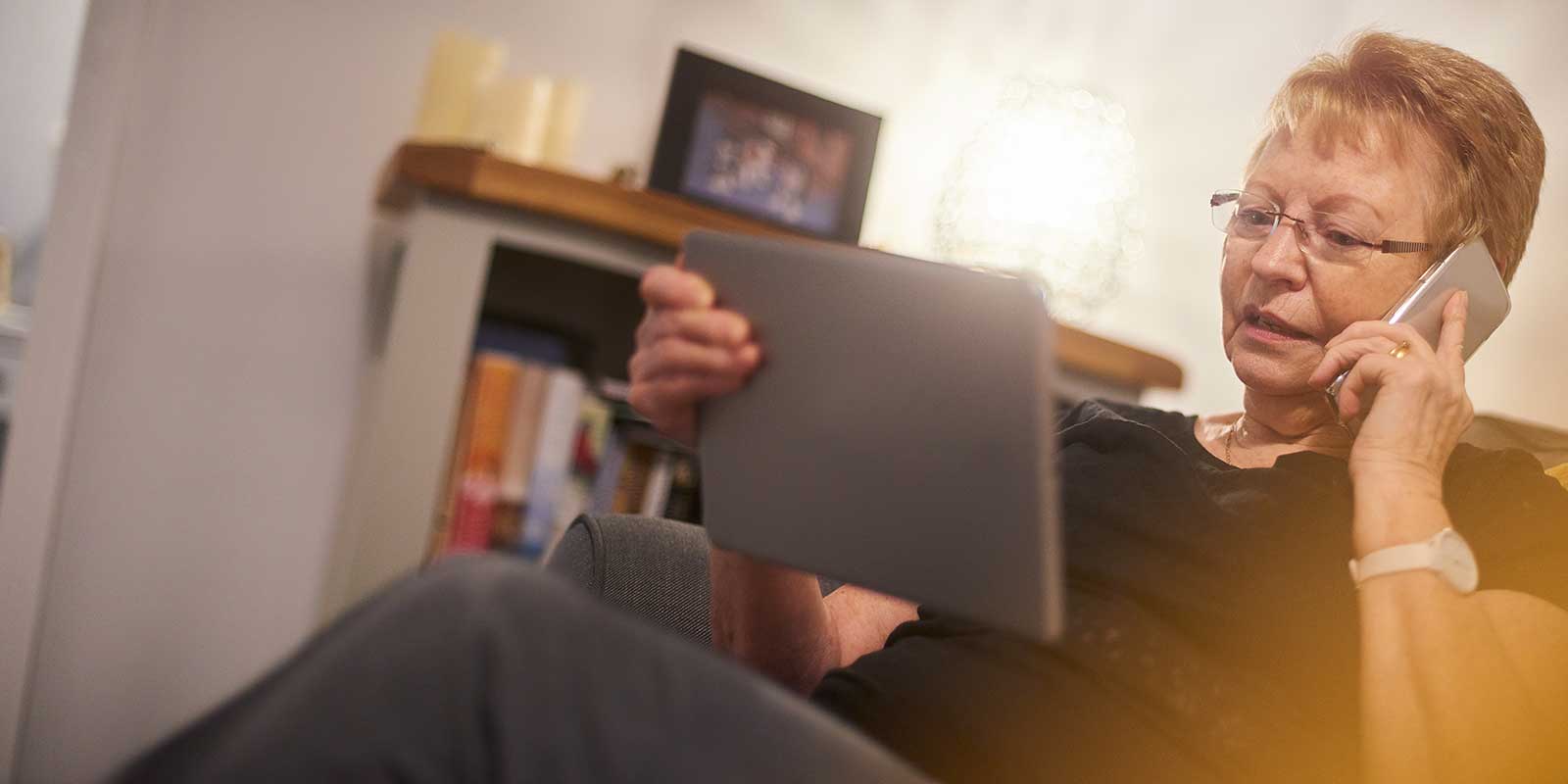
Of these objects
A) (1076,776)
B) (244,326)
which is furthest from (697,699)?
(244,326)

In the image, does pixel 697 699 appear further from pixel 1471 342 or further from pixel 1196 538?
pixel 1471 342

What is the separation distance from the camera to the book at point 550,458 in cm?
178

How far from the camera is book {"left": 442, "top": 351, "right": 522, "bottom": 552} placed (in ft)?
5.68

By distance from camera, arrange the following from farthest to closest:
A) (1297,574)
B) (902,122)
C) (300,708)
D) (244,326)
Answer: (902,122)
(244,326)
(1297,574)
(300,708)

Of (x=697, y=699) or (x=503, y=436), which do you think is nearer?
(x=697, y=699)

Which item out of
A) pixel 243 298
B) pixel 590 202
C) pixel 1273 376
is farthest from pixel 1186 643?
pixel 243 298

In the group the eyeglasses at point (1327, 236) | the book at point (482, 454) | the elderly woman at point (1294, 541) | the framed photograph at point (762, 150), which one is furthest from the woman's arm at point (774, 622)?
the framed photograph at point (762, 150)

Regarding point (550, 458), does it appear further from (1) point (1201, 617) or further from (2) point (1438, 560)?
(2) point (1438, 560)

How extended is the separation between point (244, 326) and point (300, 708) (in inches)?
57.4

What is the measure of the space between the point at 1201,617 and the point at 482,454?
3.47 feet

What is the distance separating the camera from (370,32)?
1945mm

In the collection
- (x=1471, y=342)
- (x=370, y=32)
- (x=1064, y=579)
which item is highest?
(x=370, y=32)

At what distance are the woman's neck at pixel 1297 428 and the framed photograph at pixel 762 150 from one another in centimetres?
85

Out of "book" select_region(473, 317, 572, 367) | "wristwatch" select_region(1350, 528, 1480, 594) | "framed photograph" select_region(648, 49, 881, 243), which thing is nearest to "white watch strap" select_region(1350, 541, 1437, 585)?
"wristwatch" select_region(1350, 528, 1480, 594)
